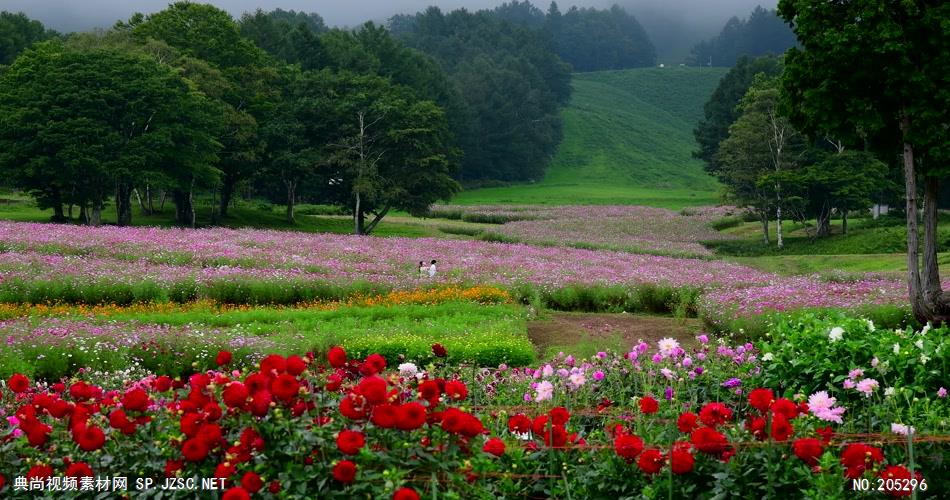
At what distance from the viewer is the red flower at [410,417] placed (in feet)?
15.7

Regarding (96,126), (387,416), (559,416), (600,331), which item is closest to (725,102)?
(96,126)

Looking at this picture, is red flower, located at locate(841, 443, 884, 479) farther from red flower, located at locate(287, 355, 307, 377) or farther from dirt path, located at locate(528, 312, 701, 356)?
dirt path, located at locate(528, 312, 701, 356)

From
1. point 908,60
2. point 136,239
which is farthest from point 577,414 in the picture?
point 136,239

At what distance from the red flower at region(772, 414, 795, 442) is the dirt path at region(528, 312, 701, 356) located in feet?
29.3

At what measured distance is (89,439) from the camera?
5227mm

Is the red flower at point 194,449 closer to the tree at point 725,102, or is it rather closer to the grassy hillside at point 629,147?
the tree at point 725,102

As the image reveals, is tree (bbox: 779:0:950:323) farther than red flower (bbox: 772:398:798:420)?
Yes

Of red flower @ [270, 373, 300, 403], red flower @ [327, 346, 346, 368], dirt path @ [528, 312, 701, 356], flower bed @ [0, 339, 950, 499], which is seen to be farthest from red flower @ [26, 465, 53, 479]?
dirt path @ [528, 312, 701, 356]

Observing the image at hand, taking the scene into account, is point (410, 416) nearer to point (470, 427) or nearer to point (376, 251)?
point (470, 427)

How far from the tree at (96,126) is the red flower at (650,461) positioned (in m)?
37.7

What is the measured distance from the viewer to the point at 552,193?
311ft

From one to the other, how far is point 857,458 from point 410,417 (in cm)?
286

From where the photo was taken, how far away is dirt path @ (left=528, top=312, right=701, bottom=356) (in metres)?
16.0

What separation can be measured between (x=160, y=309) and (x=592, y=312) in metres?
11.4
